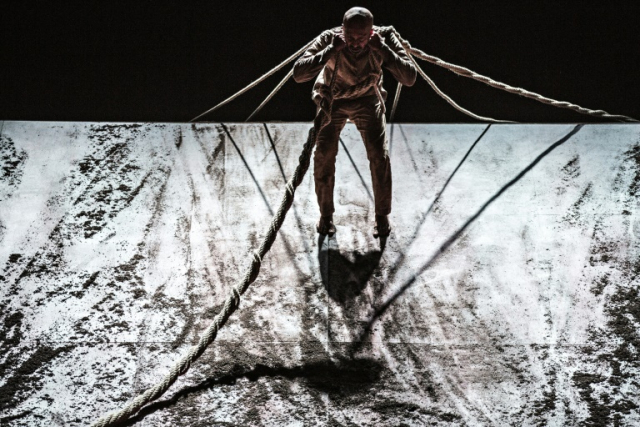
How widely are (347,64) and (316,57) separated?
18cm

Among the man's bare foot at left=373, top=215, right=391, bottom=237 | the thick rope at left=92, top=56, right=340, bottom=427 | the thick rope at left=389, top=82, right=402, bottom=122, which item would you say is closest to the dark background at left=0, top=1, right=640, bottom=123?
the thick rope at left=389, top=82, right=402, bottom=122

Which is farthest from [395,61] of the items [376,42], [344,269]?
[344,269]

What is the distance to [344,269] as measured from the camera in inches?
186

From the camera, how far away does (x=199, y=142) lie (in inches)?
214

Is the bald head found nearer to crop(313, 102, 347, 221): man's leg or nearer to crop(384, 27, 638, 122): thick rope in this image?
crop(313, 102, 347, 221): man's leg

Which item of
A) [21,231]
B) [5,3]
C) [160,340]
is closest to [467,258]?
[160,340]

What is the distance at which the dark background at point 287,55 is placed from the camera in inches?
226

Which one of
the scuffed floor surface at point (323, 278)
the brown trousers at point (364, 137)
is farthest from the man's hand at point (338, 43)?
the scuffed floor surface at point (323, 278)

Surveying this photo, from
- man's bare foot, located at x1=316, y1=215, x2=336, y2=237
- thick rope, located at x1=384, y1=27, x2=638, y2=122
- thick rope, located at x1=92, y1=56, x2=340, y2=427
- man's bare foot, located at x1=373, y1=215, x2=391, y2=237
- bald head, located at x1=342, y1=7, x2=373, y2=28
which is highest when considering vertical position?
bald head, located at x1=342, y1=7, x2=373, y2=28

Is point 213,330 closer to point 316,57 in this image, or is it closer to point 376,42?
point 316,57

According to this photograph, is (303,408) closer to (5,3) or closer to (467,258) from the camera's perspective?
(467,258)

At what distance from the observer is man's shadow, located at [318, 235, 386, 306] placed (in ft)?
15.1

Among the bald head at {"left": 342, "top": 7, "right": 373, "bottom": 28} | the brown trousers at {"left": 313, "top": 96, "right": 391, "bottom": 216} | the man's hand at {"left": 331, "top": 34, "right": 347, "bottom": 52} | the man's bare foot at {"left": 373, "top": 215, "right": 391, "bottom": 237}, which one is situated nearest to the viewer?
the bald head at {"left": 342, "top": 7, "right": 373, "bottom": 28}

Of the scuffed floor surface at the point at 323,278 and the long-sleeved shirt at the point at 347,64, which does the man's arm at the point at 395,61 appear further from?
the scuffed floor surface at the point at 323,278
